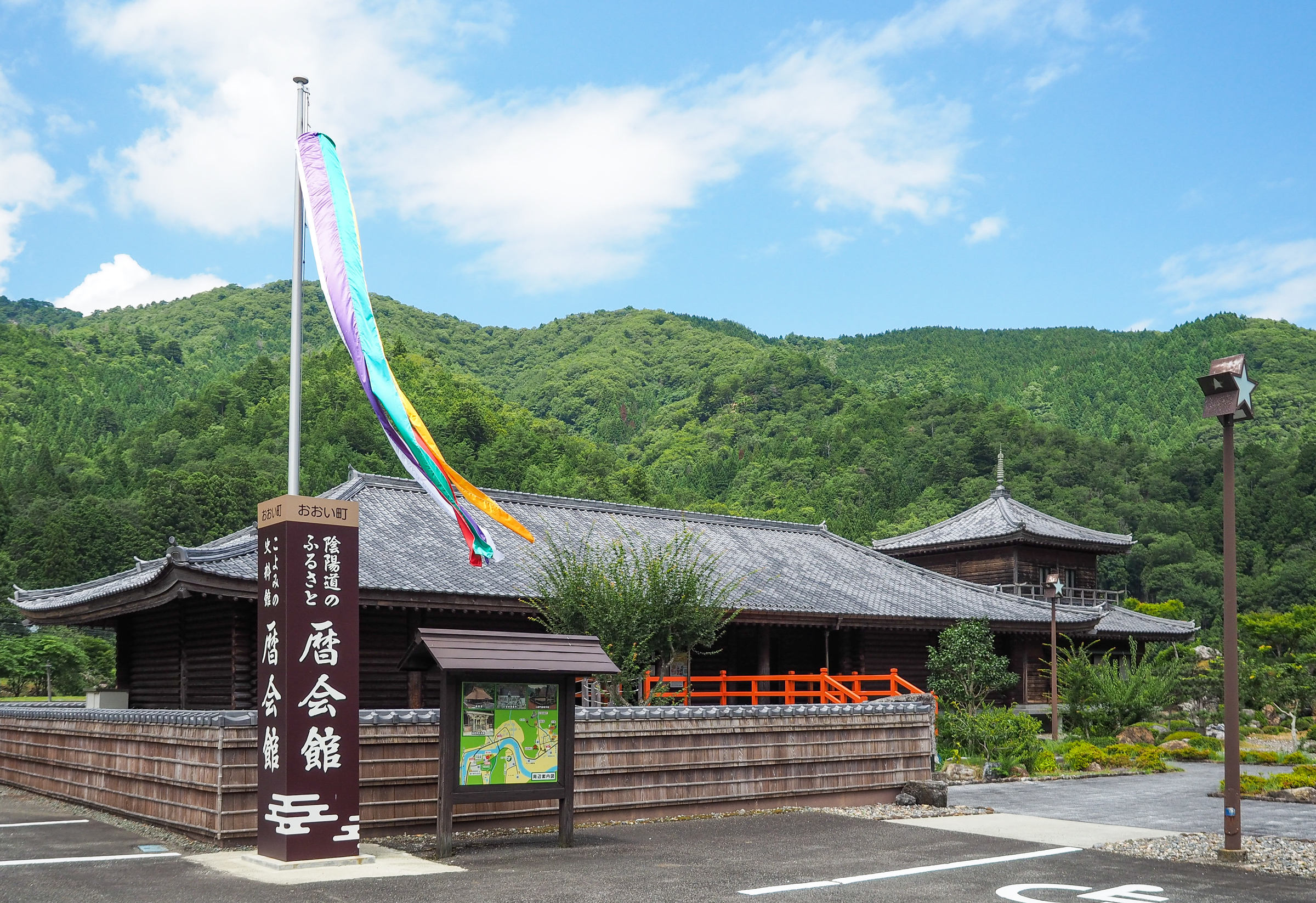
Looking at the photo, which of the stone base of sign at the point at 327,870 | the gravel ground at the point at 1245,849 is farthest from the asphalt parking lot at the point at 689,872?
the gravel ground at the point at 1245,849

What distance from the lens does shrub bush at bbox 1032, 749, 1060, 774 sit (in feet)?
70.2

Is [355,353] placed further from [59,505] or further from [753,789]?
[59,505]

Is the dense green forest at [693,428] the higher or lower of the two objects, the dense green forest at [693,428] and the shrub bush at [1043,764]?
the higher

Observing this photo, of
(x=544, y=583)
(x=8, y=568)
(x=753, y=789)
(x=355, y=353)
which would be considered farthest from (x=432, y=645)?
(x=8, y=568)

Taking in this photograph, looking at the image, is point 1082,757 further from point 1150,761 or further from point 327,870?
point 327,870

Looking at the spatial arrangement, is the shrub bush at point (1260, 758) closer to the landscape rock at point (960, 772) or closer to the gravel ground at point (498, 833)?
the landscape rock at point (960, 772)

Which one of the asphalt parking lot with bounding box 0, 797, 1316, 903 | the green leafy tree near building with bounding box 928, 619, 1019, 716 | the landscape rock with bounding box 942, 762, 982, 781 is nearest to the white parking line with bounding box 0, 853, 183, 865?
the asphalt parking lot with bounding box 0, 797, 1316, 903

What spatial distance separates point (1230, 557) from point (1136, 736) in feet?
57.7

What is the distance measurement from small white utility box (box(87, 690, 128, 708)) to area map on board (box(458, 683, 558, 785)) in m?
12.9


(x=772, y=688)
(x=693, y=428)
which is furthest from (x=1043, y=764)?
(x=693, y=428)

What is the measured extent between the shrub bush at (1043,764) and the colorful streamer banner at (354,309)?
1394cm

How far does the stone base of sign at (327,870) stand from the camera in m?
9.24

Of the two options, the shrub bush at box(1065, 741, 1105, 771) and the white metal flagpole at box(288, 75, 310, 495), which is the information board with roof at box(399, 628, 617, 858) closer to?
the white metal flagpole at box(288, 75, 310, 495)

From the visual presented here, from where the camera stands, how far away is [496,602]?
20.5 m
